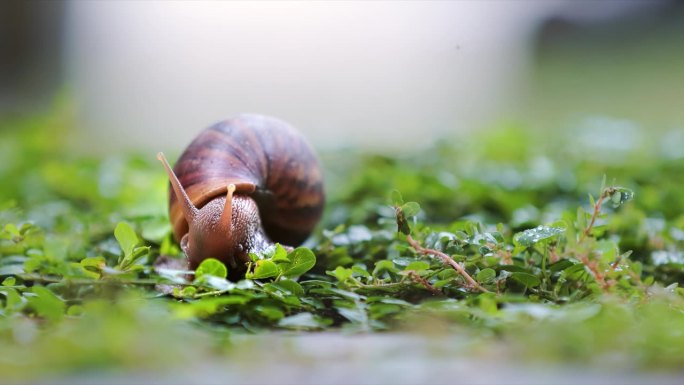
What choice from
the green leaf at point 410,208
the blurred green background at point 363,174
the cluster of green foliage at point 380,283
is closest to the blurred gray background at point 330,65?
the blurred green background at point 363,174

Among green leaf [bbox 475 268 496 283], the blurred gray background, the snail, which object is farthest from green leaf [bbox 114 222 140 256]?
the blurred gray background

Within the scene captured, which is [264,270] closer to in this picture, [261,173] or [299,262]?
[299,262]

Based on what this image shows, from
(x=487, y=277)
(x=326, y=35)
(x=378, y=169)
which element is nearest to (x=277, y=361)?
(x=487, y=277)

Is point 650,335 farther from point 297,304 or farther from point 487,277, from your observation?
point 297,304

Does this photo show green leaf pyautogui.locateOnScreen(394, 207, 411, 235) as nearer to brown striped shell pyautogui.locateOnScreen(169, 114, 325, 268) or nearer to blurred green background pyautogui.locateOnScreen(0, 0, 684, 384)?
blurred green background pyautogui.locateOnScreen(0, 0, 684, 384)

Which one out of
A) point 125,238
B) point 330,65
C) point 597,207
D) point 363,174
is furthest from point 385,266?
point 330,65

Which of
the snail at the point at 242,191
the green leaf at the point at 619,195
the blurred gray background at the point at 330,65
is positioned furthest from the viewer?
the blurred gray background at the point at 330,65

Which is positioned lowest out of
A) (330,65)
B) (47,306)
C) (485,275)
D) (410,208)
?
(47,306)

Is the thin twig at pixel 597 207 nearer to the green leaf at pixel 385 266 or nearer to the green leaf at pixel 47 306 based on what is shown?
the green leaf at pixel 385 266
